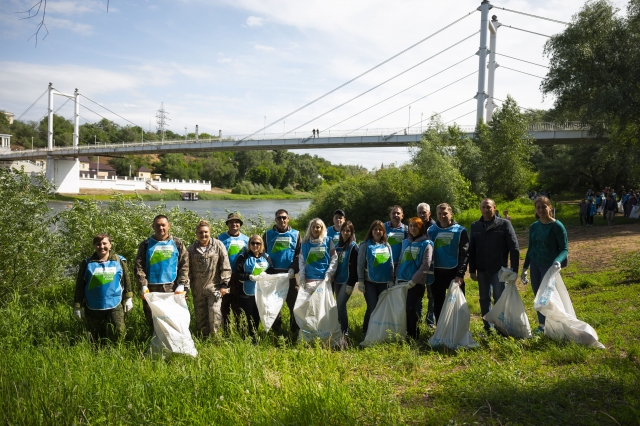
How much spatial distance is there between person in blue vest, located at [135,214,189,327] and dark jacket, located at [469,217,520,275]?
2.73 m

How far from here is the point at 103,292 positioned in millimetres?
4176

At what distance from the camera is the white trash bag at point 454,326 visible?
164 inches

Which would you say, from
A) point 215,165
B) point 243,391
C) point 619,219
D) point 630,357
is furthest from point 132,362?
point 215,165

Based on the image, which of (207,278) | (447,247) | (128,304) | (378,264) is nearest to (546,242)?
(447,247)

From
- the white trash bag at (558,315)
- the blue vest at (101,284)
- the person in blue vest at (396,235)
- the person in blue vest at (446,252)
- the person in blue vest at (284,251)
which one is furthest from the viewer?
the person in blue vest at (396,235)

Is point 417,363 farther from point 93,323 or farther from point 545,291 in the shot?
point 93,323

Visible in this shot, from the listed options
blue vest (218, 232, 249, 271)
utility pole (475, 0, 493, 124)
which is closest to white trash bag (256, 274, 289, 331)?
blue vest (218, 232, 249, 271)

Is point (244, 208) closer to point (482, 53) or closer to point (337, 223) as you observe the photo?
point (482, 53)

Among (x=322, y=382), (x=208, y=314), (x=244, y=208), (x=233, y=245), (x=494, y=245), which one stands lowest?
(x=244, y=208)

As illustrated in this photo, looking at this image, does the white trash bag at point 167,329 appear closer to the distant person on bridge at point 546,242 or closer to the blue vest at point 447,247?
the blue vest at point 447,247

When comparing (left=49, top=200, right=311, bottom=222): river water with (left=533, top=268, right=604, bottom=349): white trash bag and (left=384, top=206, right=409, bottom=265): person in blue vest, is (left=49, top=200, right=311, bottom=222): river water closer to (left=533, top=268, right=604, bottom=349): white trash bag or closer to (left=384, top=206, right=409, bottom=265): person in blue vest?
(left=384, top=206, right=409, bottom=265): person in blue vest

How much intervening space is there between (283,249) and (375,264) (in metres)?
0.97

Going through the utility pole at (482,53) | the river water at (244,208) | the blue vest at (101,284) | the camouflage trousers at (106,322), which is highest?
the utility pole at (482,53)

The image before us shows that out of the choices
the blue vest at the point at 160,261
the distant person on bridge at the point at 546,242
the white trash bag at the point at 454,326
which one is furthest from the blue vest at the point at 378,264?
the blue vest at the point at 160,261
